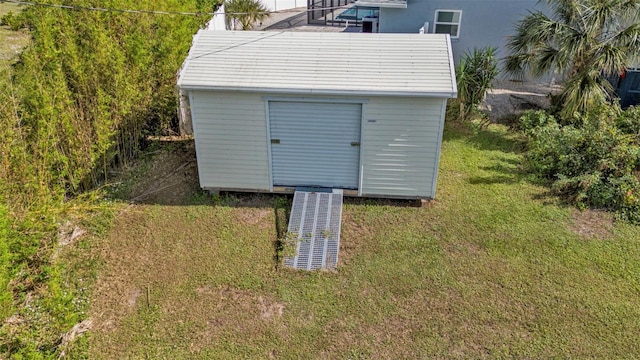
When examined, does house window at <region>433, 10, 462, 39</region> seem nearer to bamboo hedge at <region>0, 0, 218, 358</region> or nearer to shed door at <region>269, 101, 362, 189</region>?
shed door at <region>269, 101, 362, 189</region>

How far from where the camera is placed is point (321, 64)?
755 cm

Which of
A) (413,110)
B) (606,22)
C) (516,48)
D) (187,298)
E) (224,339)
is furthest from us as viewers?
(516,48)

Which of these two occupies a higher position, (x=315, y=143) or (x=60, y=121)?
(x=60, y=121)

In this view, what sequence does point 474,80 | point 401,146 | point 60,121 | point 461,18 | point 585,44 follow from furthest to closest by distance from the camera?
1. point 461,18
2. point 474,80
3. point 585,44
4. point 401,146
5. point 60,121

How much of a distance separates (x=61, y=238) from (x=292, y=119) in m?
4.11

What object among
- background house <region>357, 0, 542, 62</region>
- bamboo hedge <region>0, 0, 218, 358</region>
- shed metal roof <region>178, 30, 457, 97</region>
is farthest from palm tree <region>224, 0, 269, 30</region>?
shed metal roof <region>178, 30, 457, 97</region>

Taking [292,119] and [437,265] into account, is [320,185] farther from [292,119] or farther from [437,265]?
[437,265]

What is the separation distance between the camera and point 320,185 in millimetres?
8266

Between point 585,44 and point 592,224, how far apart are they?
3964 mm

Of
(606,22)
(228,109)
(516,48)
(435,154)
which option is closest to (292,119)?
(228,109)

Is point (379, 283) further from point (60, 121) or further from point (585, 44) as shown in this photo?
point (585, 44)

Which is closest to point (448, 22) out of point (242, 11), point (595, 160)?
point (595, 160)

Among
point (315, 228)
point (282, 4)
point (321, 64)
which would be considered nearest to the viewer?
point (315, 228)

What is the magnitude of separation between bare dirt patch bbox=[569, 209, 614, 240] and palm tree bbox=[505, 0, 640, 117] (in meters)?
2.70
